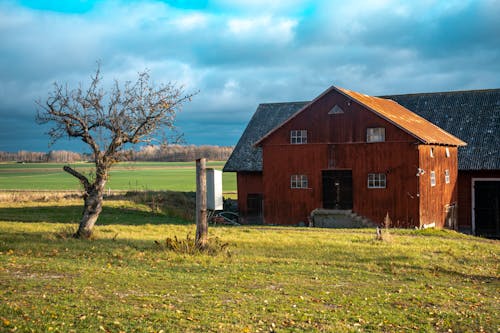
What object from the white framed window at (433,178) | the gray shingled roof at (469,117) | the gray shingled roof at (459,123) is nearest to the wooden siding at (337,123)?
the white framed window at (433,178)

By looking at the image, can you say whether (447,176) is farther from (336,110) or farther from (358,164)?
(336,110)

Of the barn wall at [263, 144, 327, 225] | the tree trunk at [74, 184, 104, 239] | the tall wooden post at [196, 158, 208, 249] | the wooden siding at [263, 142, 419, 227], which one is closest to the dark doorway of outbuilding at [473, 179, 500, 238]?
the wooden siding at [263, 142, 419, 227]

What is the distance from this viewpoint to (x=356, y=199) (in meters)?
33.5

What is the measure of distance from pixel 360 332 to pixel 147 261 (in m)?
8.37

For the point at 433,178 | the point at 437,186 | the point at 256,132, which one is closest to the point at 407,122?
the point at 433,178

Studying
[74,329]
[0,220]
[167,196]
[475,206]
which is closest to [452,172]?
[475,206]

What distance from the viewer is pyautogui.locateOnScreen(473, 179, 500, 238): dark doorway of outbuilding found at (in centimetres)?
3566

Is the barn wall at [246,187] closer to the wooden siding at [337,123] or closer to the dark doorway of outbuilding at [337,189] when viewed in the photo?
the wooden siding at [337,123]

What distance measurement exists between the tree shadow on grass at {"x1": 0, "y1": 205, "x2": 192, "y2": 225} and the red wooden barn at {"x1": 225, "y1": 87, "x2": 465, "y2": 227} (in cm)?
702

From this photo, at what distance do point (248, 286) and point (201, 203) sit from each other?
18.4 feet

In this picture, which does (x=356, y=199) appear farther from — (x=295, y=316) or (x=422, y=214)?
(x=295, y=316)

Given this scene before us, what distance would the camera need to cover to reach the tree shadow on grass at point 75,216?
103ft

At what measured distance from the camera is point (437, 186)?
3438 cm

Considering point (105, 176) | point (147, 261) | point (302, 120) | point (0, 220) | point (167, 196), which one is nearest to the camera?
point (147, 261)
